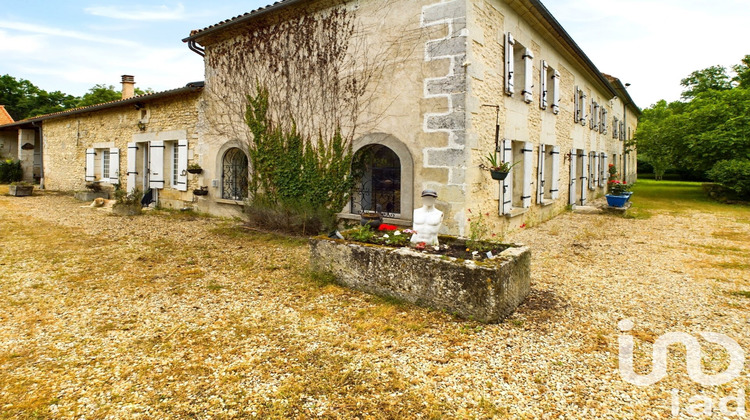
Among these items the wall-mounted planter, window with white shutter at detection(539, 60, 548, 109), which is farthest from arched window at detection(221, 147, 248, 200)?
the wall-mounted planter

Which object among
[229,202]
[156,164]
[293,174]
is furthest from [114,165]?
[293,174]

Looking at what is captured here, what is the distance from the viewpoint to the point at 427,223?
4105 mm

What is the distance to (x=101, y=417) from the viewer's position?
2.11 m

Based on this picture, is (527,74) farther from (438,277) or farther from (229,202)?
(229,202)

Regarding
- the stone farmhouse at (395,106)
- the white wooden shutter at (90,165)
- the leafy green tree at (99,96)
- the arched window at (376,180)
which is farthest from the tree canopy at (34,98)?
the arched window at (376,180)

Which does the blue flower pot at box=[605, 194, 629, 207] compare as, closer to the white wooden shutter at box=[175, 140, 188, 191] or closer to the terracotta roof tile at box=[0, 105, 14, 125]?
the white wooden shutter at box=[175, 140, 188, 191]

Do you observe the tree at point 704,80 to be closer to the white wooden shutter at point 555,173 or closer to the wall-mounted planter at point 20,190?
the white wooden shutter at point 555,173

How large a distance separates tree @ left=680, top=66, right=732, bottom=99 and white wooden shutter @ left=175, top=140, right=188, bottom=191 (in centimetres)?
3290

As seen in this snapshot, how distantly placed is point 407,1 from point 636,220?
797 centimetres

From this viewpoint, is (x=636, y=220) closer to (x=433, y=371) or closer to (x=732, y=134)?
(x=732, y=134)

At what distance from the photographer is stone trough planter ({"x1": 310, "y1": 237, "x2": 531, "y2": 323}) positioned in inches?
132

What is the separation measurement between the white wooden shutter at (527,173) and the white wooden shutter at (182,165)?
8.18 meters

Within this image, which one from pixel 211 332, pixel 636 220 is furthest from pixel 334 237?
pixel 636 220

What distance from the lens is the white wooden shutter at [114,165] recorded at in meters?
12.3
